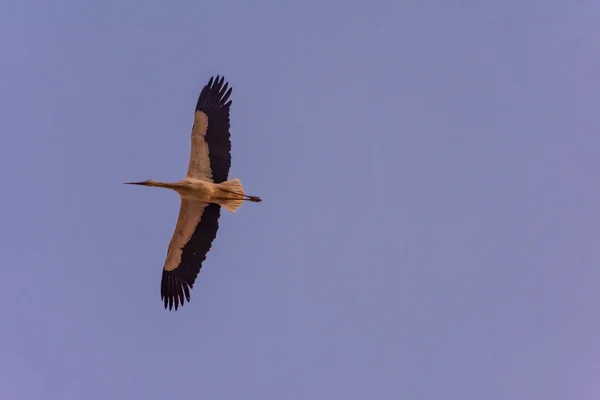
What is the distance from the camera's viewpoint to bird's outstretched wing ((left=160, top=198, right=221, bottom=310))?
19.4m

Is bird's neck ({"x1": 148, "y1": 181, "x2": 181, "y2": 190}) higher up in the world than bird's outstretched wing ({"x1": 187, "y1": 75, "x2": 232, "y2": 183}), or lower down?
lower down

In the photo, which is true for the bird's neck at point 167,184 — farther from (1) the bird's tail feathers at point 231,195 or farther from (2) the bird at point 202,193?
(1) the bird's tail feathers at point 231,195

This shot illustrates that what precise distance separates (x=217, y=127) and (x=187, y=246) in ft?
8.46

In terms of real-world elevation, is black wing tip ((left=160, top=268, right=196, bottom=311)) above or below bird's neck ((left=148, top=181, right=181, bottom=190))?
below

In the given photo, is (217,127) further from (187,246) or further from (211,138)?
(187,246)

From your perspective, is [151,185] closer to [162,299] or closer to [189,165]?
[189,165]

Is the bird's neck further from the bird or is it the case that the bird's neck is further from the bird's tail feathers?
the bird's tail feathers

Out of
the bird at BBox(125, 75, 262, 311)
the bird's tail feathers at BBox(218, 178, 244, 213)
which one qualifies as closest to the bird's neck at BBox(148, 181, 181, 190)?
the bird at BBox(125, 75, 262, 311)

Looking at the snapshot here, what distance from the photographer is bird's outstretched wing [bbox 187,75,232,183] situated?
18.9 m

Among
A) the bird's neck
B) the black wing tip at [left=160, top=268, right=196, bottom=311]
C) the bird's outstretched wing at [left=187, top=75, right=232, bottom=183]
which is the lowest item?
the black wing tip at [left=160, top=268, right=196, bottom=311]

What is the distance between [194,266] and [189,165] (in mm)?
2092

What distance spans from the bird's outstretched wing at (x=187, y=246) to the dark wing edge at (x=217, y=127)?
0.79 metres

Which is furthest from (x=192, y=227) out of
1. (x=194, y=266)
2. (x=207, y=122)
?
(x=207, y=122)

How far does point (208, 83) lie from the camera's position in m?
19.4
